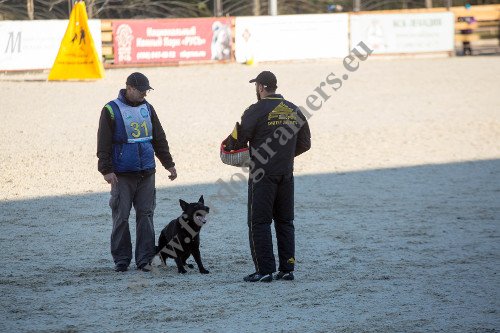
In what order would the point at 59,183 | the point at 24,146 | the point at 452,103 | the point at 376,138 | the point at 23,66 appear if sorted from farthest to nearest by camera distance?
the point at 23,66
the point at 452,103
the point at 376,138
the point at 24,146
the point at 59,183

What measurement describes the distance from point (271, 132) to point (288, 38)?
2374 centimetres

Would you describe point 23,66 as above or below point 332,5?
below

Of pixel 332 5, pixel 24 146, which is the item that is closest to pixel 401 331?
pixel 24 146

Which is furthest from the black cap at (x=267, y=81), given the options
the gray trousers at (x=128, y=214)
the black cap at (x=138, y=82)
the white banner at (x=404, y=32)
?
the white banner at (x=404, y=32)

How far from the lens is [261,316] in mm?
7055

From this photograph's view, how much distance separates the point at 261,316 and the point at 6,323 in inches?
77.6

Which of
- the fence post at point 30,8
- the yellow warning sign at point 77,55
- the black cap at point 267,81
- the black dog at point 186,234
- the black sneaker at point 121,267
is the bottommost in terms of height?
the black sneaker at point 121,267

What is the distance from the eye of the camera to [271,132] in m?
8.07

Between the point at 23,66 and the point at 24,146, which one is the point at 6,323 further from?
the point at 23,66

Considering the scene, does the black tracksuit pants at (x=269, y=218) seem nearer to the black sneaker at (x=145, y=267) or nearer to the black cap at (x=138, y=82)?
the black sneaker at (x=145, y=267)

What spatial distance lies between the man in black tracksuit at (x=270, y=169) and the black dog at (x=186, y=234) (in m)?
0.51

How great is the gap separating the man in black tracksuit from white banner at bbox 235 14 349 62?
22.8 meters

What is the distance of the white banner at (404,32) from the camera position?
3316 centimetres

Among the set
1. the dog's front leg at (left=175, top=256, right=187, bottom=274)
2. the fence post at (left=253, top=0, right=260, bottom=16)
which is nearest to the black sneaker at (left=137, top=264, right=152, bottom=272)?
the dog's front leg at (left=175, top=256, right=187, bottom=274)
